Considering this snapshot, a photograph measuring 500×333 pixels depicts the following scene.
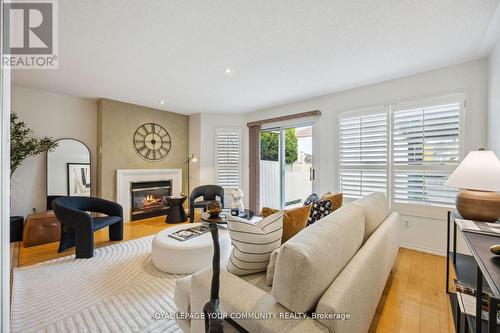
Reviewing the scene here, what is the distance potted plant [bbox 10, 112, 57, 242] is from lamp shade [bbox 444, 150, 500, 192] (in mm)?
5218

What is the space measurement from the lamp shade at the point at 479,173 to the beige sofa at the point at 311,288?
40.3 inches

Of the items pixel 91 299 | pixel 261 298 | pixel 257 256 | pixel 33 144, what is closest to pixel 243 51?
pixel 257 256

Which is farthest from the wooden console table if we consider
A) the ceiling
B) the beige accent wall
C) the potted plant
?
the beige accent wall

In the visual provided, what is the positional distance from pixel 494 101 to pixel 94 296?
4.31 metres

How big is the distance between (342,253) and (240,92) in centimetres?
315

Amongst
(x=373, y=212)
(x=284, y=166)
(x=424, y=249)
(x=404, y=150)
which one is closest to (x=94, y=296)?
(x=373, y=212)

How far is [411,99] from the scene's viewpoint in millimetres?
3012

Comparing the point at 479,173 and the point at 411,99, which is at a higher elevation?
the point at 411,99

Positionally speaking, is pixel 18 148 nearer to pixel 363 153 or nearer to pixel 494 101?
pixel 363 153

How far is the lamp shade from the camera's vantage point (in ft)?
5.39

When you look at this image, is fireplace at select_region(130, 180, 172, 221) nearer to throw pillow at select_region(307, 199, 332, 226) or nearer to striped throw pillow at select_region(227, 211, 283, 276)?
throw pillow at select_region(307, 199, 332, 226)

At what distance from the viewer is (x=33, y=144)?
3.37 meters

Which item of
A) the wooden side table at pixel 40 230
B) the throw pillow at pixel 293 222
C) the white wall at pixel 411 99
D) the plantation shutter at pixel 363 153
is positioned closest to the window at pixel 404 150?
the plantation shutter at pixel 363 153

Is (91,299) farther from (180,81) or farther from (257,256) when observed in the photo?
(180,81)
